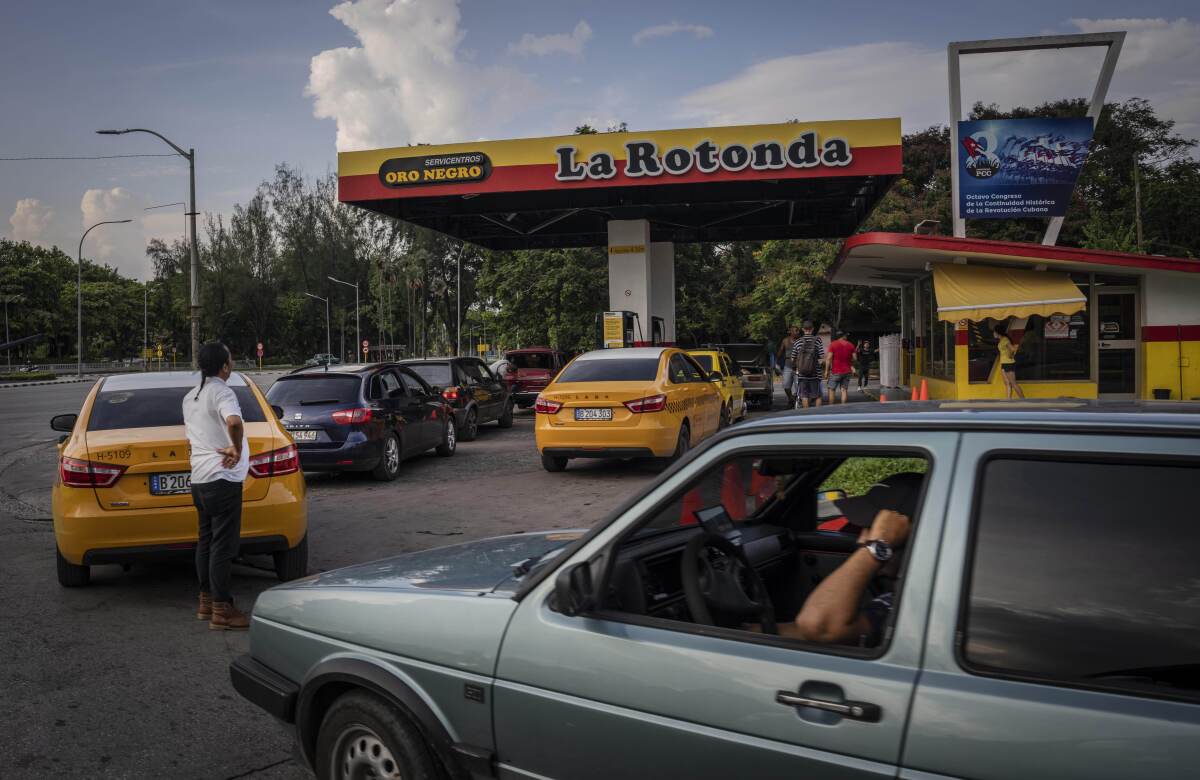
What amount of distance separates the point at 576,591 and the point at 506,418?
17384mm

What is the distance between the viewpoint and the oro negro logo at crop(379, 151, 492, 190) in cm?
2502

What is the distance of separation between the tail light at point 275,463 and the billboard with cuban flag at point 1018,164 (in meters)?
16.9

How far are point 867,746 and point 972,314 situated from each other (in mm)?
15588

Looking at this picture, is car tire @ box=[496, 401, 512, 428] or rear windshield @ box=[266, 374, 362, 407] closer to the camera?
rear windshield @ box=[266, 374, 362, 407]

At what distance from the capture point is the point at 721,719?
2.18 m

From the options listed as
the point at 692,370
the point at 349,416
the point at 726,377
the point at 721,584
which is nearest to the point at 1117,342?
the point at 726,377

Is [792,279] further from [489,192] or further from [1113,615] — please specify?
[1113,615]

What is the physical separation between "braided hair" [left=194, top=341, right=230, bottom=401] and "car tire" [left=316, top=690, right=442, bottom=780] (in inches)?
124

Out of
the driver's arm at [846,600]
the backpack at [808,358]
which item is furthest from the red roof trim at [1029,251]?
the driver's arm at [846,600]

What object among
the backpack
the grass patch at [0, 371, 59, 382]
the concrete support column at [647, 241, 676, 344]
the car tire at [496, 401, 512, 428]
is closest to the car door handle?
the backpack

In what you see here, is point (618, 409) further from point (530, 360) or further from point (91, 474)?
point (530, 360)

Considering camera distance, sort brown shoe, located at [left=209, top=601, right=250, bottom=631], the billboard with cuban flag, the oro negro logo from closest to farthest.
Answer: brown shoe, located at [left=209, top=601, right=250, bottom=631], the billboard with cuban flag, the oro negro logo

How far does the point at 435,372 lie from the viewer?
16906 millimetres

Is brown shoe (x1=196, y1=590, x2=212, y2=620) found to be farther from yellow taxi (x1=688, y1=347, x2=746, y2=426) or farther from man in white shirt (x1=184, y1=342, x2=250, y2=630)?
yellow taxi (x1=688, y1=347, x2=746, y2=426)
